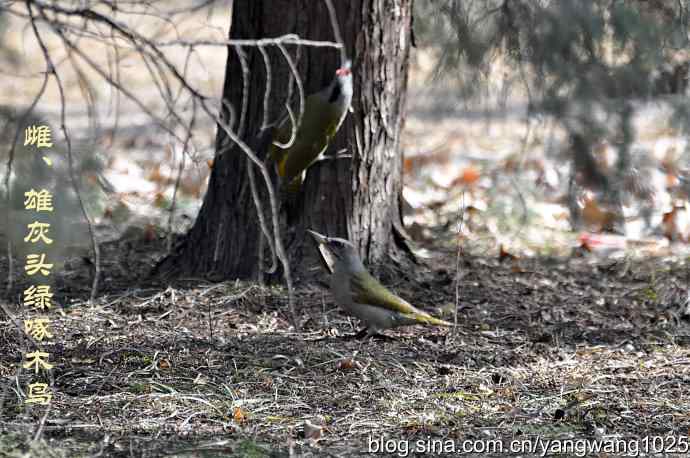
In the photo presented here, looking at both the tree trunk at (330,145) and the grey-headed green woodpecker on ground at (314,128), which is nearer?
the grey-headed green woodpecker on ground at (314,128)

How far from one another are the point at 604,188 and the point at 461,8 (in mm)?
1347

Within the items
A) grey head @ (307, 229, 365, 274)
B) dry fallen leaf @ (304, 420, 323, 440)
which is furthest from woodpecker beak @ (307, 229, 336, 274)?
dry fallen leaf @ (304, 420, 323, 440)

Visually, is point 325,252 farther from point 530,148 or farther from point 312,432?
point 530,148

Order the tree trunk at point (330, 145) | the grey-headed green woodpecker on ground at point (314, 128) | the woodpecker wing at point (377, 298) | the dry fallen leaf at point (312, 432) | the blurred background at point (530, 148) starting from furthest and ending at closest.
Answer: the blurred background at point (530, 148) → the tree trunk at point (330, 145) → the grey-headed green woodpecker on ground at point (314, 128) → the woodpecker wing at point (377, 298) → the dry fallen leaf at point (312, 432)

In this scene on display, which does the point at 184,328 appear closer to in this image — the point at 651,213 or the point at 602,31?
the point at 602,31

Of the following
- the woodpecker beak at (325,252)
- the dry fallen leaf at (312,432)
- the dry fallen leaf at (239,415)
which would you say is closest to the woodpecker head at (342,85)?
the woodpecker beak at (325,252)

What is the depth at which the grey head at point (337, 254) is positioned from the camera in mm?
4273

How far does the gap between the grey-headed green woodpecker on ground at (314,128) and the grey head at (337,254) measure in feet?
1.18

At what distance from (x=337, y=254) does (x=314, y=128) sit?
65cm

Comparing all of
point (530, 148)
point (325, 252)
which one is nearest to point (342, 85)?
point (325, 252)

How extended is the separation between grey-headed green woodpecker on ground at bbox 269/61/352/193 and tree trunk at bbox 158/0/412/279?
13cm

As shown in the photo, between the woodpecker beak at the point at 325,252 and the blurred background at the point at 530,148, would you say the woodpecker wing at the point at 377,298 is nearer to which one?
the woodpecker beak at the point at 325,252

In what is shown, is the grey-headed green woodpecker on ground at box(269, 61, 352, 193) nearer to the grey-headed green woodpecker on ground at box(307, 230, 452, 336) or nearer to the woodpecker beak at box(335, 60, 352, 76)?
the woodpecker beak at box(335, 60, 352, 76)

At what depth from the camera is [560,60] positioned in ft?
17.7
